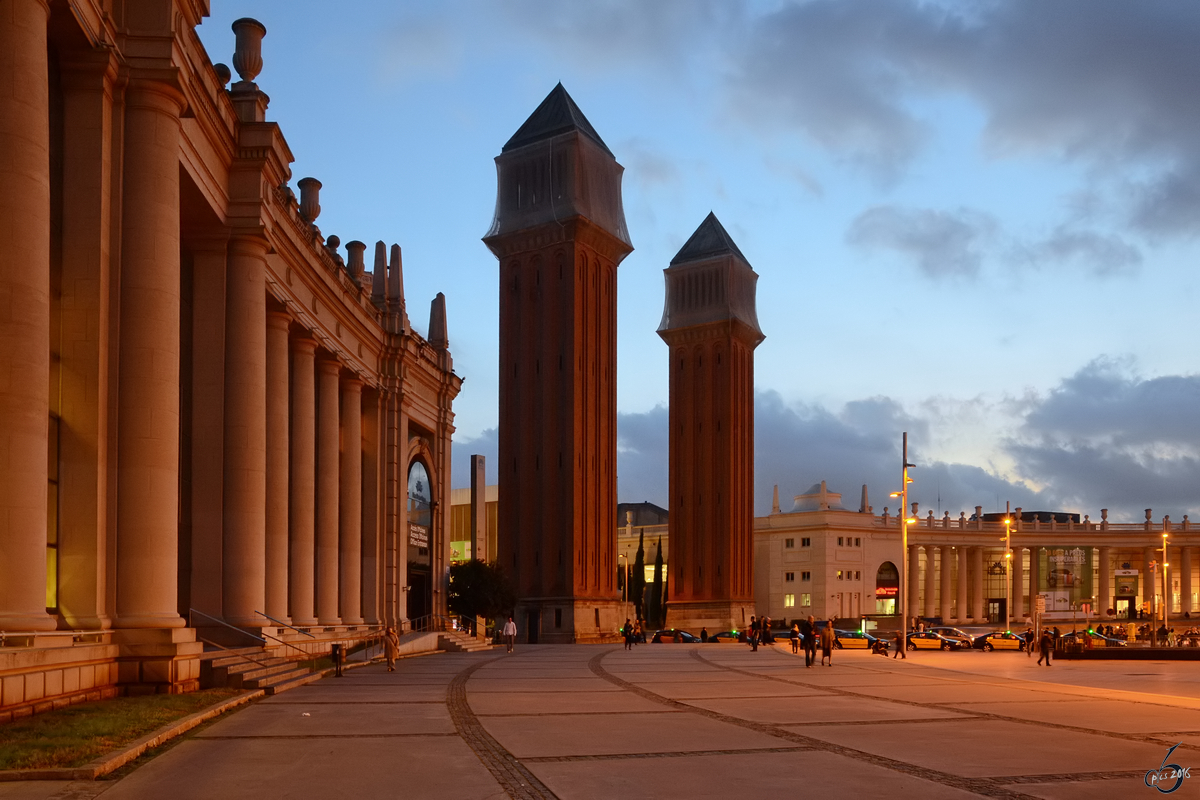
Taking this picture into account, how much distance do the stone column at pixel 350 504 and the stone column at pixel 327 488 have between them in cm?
300

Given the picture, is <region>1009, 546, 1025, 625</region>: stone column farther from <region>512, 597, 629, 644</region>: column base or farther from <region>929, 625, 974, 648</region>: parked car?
<region>929, 625, 974, 648</region>: parked car

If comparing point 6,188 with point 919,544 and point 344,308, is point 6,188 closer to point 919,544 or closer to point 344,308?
point 344,308

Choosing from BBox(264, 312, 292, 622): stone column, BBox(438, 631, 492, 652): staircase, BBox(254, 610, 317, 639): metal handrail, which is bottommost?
BBox(438, 631, 492, 652): staircase

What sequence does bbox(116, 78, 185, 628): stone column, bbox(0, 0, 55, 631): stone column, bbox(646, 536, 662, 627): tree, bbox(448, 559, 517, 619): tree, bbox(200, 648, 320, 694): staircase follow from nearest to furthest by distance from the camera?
bbox(0, 0, 55, 631): stone column → bbox(116, 78, 185, 628): stone column → bbox(200, 648, 320, 694): staircase → bbox(448, 559, 517, 619): tree → bbox(646, 536, 662, 627): tree

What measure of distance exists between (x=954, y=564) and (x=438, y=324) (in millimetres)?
96571

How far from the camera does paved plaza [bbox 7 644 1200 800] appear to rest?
37.4 feet

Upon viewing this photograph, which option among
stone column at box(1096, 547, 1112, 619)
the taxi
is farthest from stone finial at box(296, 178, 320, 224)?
stone column at box(1096, 547, 1112, 619)

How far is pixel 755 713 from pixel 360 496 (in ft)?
104

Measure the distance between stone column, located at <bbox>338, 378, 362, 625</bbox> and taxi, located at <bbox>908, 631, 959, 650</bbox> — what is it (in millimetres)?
30343

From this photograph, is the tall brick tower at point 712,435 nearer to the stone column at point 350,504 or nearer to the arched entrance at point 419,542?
the arched entrance at point 419,542

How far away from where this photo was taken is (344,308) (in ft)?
147

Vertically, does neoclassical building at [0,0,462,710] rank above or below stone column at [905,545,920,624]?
above

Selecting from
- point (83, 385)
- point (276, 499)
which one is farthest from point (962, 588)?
point (83, 385)

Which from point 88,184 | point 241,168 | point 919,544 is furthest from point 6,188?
point 919,544
